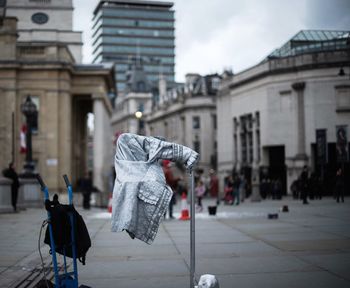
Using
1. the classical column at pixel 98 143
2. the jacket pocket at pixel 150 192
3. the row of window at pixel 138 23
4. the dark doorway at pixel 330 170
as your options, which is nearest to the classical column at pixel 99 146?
the classical column at pixel 98 143

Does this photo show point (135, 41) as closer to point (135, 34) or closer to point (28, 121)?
point (135, 34)

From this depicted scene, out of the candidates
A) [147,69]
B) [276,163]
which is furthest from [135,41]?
[276,163]

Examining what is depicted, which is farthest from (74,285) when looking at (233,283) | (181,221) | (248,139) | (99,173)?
(248,139)

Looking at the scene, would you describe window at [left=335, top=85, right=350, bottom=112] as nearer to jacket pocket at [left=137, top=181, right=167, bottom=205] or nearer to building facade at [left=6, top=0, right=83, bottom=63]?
building facade at [left=6, top=0, right=83, bottom=63]

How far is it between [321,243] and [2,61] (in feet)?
124

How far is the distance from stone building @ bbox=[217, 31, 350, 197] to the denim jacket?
34.6 m

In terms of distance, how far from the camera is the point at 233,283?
25.6 ft

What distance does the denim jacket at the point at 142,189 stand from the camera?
666cm

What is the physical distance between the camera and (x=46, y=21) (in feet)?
183

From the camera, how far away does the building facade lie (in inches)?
2146

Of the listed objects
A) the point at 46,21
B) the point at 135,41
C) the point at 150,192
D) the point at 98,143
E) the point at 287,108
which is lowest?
the point at 150,192

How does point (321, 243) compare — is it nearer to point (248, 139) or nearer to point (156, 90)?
point (248, 139)

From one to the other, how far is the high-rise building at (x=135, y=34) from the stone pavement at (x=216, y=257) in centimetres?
14886

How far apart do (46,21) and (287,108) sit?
81.1 ft
